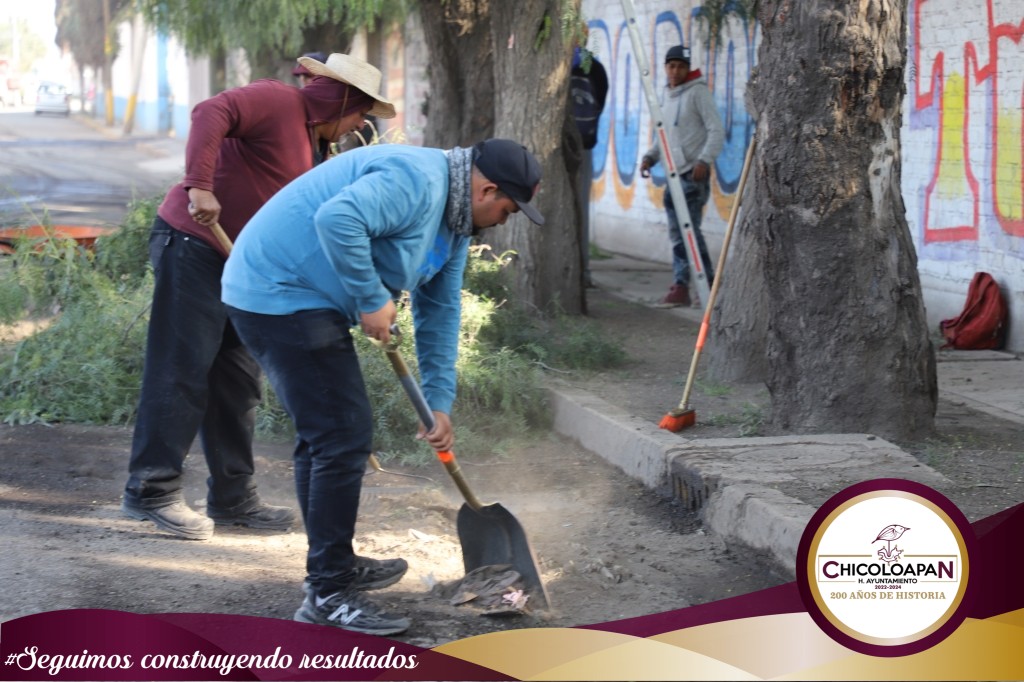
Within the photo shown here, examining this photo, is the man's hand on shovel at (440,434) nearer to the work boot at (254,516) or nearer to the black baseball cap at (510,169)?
the black baseball cap at (510,169)

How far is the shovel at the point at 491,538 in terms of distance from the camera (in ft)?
13.3

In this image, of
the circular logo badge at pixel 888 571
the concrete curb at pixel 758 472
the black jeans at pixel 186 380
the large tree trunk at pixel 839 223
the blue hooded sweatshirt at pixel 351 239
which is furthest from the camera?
the large tree trunk at pixel 839 223

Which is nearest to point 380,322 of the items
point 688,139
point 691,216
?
point 691,216

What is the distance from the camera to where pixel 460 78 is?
962 centimetres

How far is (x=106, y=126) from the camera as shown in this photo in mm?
46219

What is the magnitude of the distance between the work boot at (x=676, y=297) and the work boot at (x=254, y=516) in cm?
526

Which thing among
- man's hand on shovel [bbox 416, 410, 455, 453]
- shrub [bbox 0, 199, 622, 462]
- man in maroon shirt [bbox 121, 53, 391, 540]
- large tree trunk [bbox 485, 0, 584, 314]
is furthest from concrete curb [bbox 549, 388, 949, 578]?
large tree trunk [bbox 485, 0, 584, 314]

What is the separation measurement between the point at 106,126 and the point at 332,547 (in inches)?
1797

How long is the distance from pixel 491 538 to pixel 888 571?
136 cm

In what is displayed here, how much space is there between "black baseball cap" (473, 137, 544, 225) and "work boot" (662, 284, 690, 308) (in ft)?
20.0

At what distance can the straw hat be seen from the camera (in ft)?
15.0

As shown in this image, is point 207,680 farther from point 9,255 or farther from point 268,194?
point 9,255

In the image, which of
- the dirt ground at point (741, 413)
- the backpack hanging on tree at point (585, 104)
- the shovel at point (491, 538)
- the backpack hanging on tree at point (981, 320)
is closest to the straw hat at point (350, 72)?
the shovel at point (491, 538)

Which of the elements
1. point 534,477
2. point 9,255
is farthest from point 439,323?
point 9,255
